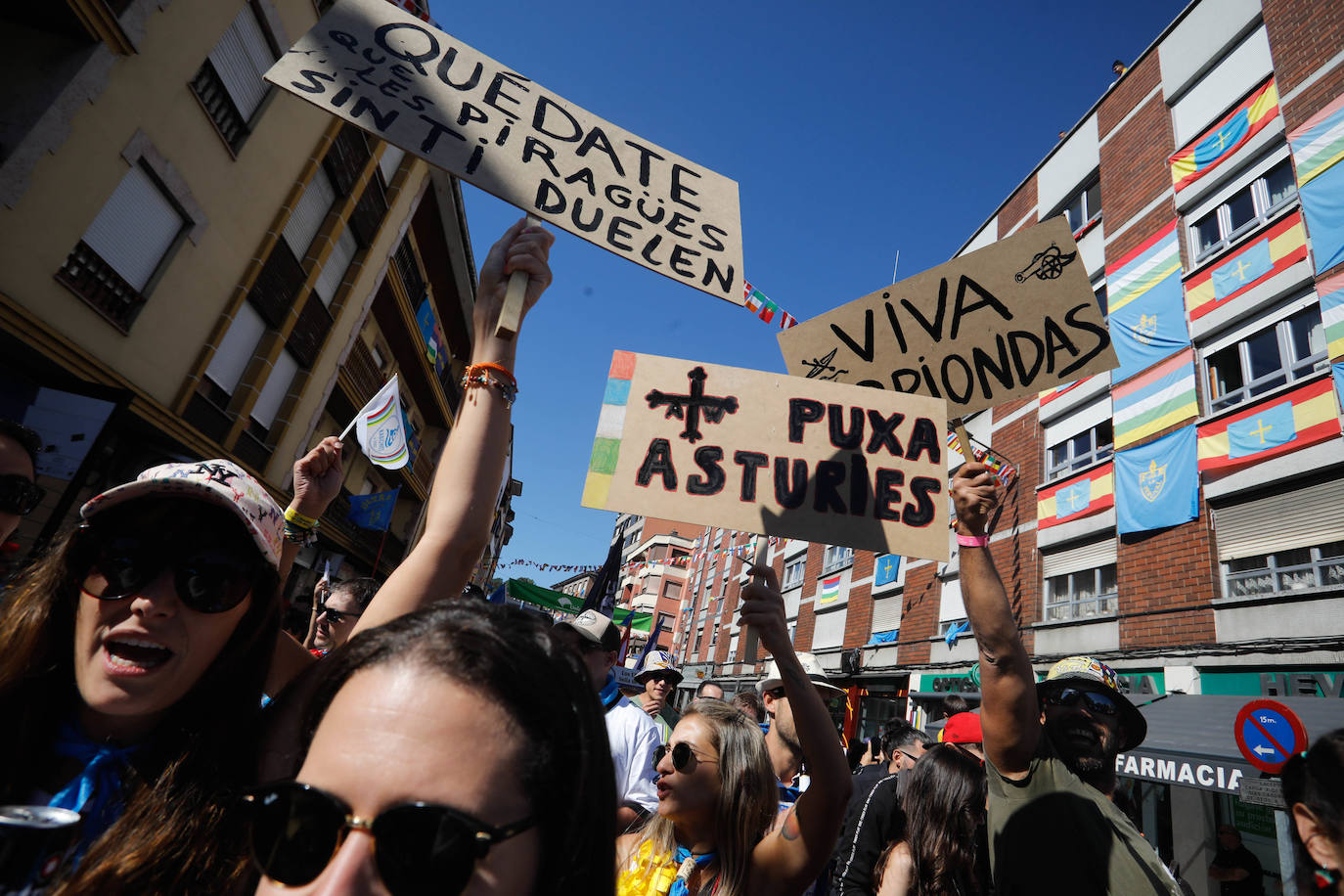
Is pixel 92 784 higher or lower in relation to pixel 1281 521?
lower

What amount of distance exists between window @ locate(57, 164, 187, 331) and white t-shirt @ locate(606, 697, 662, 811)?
24.5 feet

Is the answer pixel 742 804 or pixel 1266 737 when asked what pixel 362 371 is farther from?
pixel 1266 737

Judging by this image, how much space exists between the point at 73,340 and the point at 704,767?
8242 millimetres

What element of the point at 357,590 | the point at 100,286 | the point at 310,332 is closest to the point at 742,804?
the point at 357,590

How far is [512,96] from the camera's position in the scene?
8.18 feet

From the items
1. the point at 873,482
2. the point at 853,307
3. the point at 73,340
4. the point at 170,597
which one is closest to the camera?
the point at 170,597

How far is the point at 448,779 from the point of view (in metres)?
0.88

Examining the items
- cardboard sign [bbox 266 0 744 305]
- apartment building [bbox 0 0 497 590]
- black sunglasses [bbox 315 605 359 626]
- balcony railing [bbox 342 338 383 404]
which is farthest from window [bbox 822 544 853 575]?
cardboard sign [bbox 266 0 744 305]

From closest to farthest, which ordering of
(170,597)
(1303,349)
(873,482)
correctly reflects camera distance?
(170,597)
(873,482)
(1303,349)

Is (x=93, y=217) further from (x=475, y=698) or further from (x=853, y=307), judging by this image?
(x=475, y=698)

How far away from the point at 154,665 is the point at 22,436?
6.18 ft

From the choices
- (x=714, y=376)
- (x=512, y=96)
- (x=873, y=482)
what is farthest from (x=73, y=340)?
(x=873, y=482)

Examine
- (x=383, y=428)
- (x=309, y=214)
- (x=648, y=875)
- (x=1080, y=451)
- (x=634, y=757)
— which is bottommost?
(x=648, y=875)

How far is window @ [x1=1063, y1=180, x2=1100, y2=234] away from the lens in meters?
15.7
